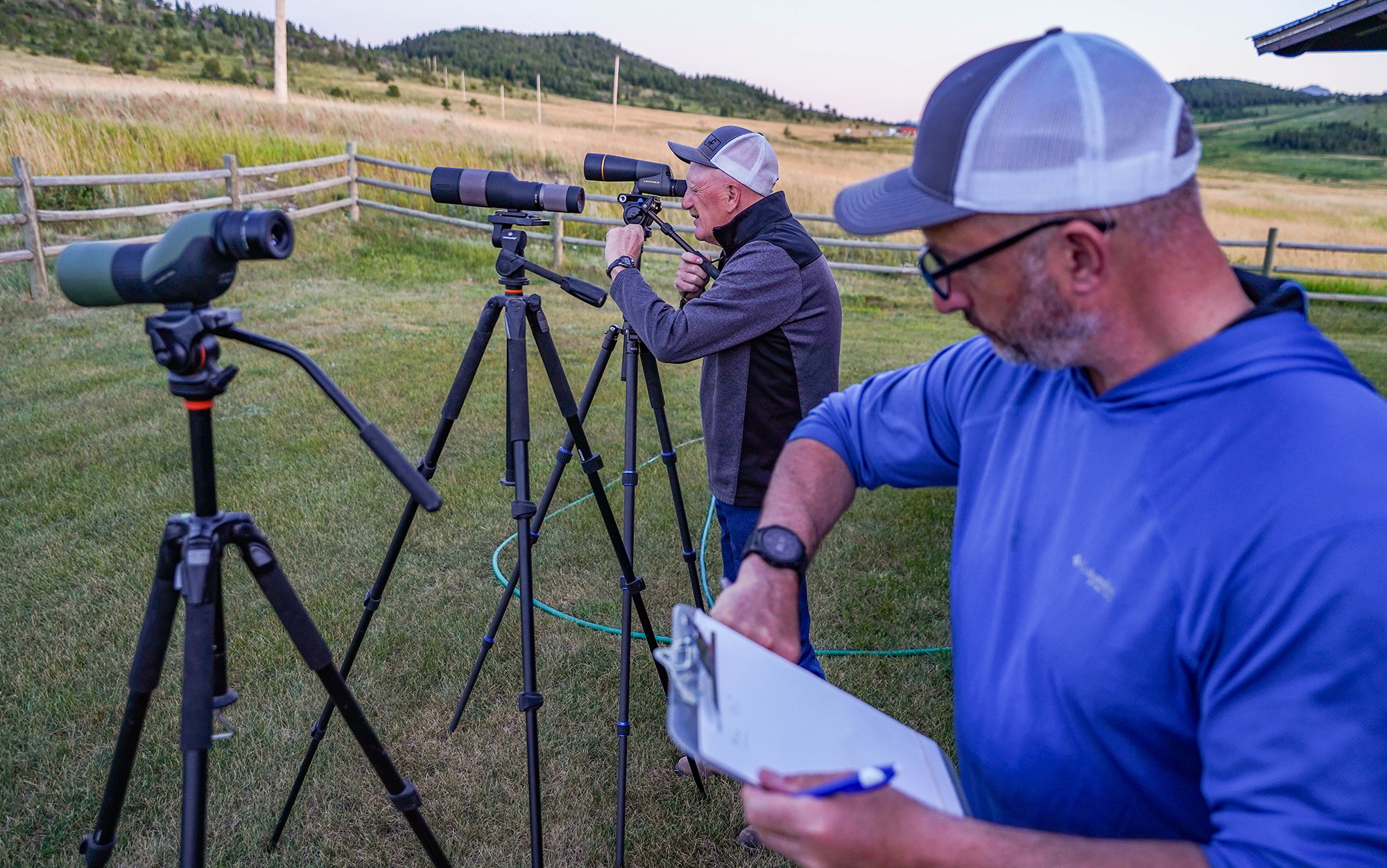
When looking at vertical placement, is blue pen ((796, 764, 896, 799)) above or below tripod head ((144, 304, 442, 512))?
below

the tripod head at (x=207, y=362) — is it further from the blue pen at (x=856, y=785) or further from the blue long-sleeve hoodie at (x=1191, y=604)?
the blue long-sleeve hoodie at (x=1191, y=604)

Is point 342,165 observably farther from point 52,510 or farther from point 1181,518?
point 1181,518

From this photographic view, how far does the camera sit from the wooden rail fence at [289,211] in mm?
8828

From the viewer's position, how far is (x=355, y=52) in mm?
64625

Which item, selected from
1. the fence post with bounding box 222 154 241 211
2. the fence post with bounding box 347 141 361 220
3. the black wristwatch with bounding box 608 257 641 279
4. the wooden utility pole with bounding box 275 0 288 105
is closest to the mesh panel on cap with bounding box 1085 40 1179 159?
the black wristwatch with bounding box 608 257 641 279

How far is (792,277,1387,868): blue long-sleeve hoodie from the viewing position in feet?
2.77

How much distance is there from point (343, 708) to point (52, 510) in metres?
4.09

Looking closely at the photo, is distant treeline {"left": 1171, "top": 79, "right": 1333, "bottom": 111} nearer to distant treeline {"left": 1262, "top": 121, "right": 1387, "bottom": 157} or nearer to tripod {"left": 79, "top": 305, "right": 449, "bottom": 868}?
distant treeline {"left": 1262, "top": 121, "right": 1387, "bottom": 157}

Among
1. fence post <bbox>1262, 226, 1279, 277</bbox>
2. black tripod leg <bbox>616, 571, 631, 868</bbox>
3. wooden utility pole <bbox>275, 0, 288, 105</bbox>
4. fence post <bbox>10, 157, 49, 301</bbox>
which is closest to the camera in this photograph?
black tripod leg <bbox>616, 571, 631, 868</bbox>

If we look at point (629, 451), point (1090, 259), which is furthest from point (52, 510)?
point (1090, 259)

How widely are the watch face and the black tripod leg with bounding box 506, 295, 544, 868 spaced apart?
926 mm

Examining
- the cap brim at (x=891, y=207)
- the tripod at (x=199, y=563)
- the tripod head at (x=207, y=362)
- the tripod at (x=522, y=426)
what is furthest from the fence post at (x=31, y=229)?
the cap brim at (x=891, y=207)

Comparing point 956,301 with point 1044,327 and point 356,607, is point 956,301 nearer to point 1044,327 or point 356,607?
point 1044,327

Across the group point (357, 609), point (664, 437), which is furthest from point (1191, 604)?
point (357, 609)
